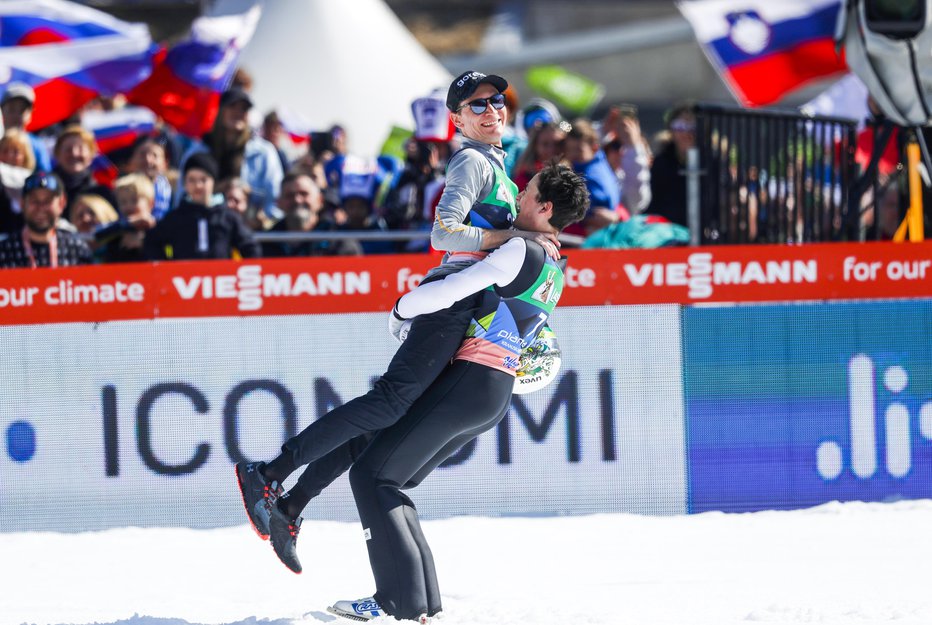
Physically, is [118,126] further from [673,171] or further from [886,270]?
[886,270]

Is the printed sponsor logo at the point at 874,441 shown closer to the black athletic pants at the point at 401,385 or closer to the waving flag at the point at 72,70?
the black athletic pants at the point at 401,385

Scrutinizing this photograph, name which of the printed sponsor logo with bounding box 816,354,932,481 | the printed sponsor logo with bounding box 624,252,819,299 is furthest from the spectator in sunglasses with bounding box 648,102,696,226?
the printed sponsor logo with bounding box 816,354,932,481

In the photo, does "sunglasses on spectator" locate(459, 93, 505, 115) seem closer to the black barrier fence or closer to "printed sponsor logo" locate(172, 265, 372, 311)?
"printed sponsor logo" locate(172, 265, 372, 311)

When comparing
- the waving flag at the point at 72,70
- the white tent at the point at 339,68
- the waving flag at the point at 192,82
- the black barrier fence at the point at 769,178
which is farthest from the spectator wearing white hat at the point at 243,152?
the white tent at the point at 339,68

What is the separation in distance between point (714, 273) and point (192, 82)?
203 inches

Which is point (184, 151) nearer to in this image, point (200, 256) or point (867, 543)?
point (200, 256)

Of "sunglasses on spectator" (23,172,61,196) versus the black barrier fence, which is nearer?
"sunglasses on spectator" (23,172,61,196)

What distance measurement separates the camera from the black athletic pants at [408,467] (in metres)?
5.23

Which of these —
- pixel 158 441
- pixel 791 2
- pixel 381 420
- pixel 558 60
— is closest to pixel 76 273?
pixel 158 441

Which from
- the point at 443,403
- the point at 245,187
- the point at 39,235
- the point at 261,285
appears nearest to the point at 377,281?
the point at 261,285

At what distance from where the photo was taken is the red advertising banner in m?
7.80

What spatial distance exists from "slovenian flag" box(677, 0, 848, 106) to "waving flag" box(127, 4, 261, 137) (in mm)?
3726

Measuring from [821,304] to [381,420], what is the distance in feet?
11.6

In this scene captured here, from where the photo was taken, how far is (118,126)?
12312mm
